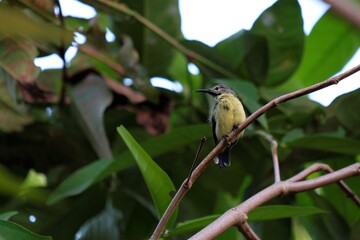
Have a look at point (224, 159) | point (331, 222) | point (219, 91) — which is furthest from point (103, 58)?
point (331, 222)

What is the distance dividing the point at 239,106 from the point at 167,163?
1.55 feet

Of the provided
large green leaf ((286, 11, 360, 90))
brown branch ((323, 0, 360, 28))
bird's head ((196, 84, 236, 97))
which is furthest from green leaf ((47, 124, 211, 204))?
brown branch ((323, 0, 360, 28))

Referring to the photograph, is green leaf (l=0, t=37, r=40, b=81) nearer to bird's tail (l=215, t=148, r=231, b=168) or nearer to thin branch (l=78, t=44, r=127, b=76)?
thin branch (l=78, t=44, r=127, b=76)

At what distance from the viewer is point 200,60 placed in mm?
2475

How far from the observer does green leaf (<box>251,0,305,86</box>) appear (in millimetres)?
2389

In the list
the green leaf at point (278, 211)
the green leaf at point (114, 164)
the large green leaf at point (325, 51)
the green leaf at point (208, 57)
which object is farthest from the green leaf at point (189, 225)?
the large green leaf at point (325, 51)

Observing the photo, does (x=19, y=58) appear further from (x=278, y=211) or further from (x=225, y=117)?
(x=278, y=211)

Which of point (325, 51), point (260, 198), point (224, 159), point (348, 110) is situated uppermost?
point (325, 51)

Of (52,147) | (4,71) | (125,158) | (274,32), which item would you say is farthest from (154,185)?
(274,32)

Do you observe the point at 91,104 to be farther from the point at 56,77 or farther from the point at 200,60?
the point at 200,60

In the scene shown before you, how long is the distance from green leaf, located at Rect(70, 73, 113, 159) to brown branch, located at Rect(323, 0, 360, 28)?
1.81m

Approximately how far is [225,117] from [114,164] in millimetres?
354

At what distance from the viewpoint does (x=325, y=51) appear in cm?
273

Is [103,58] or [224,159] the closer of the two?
[224,159]
